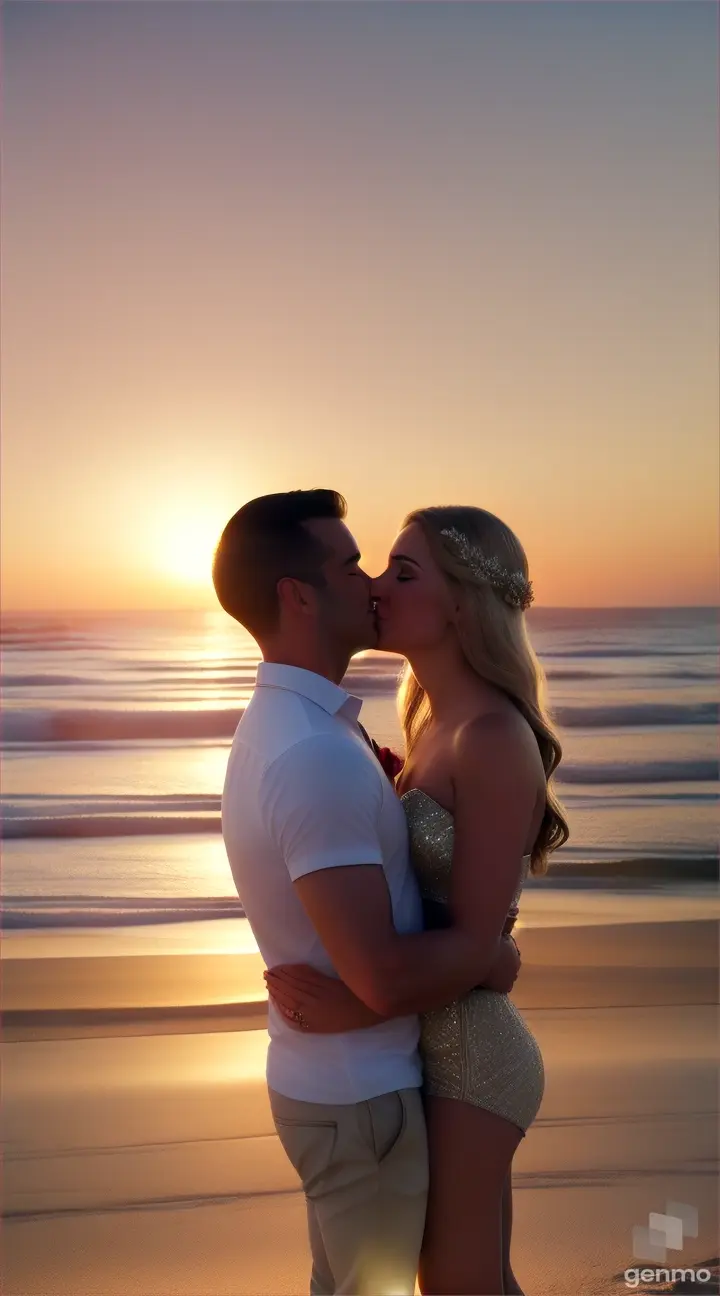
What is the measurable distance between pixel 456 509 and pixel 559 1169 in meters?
3.12

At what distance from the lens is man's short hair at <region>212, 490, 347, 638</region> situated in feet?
9.37

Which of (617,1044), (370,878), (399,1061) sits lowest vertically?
(617,1044)

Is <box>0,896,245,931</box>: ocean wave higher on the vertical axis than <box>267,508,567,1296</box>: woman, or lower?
lower

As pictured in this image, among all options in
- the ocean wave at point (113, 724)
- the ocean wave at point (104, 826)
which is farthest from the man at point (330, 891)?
the ocean wave at point (113, 724)

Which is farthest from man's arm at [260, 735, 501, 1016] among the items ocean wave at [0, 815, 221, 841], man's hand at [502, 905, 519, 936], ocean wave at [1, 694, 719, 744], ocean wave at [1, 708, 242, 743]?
ocean wave at [1, 708, 242, 743]

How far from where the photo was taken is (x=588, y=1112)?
18.4 feet

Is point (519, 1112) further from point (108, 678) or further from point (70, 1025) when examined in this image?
point (108, 678)

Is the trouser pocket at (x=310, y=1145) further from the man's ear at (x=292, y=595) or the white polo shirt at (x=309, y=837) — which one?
the man's ear at (x=292, y=595)

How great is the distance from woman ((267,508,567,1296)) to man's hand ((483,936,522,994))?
0.04 meters

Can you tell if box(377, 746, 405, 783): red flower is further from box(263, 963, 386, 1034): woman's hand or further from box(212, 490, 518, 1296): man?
box(263, 963, 386, 1034): woman's hand

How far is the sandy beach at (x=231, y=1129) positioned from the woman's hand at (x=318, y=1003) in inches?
77.2

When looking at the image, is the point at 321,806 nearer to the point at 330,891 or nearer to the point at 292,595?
the point at 330,891

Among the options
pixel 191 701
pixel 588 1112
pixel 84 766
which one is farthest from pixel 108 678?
pixel 588 1112

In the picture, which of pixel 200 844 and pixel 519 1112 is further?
pixel 200 844
